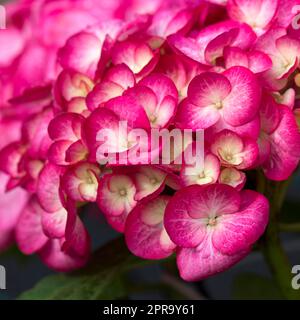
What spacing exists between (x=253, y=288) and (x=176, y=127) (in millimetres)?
344

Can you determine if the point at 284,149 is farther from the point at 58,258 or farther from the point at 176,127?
the point at 58,258

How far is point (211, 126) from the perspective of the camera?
428 millimetres

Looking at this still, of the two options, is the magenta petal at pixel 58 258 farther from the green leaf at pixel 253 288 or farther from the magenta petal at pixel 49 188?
the green leaf at pixel 253 288

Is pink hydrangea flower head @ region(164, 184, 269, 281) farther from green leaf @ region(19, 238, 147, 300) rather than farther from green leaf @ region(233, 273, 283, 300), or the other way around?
green leaf @ region(233, 273, 283, 300)

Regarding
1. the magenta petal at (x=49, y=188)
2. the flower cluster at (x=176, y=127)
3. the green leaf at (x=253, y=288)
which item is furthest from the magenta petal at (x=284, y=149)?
the green leaf at (x=253, y=288)

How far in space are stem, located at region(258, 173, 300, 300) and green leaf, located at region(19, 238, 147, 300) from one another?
4.4 inches

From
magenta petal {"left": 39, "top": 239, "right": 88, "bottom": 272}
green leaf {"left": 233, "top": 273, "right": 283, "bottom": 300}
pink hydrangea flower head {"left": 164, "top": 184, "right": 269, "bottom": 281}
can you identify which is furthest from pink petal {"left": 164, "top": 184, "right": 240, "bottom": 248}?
green leaf {"left": 233, "top": 273, "right": 283, "bottom": 300}

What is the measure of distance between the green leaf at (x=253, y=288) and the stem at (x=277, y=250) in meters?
0.20

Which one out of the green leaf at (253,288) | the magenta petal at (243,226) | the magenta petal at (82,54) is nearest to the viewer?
the magenta petal at (243,226)

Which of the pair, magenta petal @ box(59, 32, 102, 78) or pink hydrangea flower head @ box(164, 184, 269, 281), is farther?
magenta petal @ box(59, 32, 102, 78)

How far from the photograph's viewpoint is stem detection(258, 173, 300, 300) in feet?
1.64

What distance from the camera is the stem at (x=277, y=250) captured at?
499 millimetres
